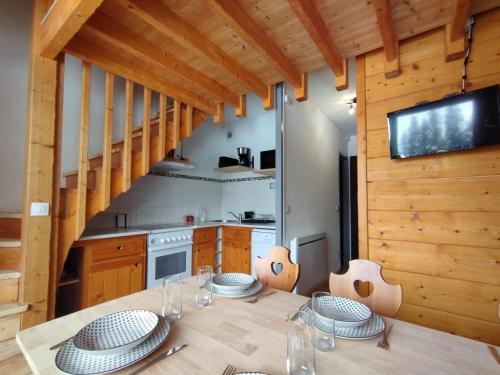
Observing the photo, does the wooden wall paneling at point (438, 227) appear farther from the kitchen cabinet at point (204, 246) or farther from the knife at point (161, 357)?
the kitchen cabinet at point (204, 246)

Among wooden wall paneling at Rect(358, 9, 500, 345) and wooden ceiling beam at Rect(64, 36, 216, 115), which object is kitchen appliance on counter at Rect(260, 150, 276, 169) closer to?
wooden ceiling beam at Rect(64, 36, 216, 115)

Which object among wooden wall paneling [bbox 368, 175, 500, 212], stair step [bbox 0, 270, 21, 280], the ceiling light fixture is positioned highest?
the ceiling light fixture

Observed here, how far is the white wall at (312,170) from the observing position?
2754 mm

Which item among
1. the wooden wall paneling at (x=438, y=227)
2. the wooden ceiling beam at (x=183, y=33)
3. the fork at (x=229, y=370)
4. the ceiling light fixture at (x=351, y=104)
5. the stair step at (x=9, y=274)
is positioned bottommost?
the stair step at (x=9, y=274)

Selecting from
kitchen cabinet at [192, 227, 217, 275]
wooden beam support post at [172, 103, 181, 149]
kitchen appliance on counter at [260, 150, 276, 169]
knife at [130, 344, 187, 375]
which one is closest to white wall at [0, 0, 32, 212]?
wooden beam support post at [172, 103, 181, 149]

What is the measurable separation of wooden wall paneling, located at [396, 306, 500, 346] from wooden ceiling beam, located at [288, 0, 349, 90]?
1.85m

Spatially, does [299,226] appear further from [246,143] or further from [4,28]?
[4,28]

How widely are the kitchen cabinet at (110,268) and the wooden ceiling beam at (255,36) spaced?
2.13m

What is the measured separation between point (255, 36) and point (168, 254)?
2405 mm

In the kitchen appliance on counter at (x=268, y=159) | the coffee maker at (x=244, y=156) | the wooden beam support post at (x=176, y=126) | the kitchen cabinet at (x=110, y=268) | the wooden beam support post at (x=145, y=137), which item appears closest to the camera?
the kitchen cabinet at (x=110, y=268)

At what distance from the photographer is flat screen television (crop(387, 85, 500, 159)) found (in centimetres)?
147

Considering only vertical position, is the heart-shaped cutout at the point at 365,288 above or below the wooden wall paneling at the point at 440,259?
below

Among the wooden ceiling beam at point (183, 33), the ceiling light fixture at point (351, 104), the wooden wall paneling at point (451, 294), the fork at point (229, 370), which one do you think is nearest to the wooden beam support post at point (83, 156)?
the wooden ceiling beam at point (183, 33)

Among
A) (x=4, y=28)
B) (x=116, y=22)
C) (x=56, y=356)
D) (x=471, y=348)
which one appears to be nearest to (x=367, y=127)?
(x=471, y=348)
